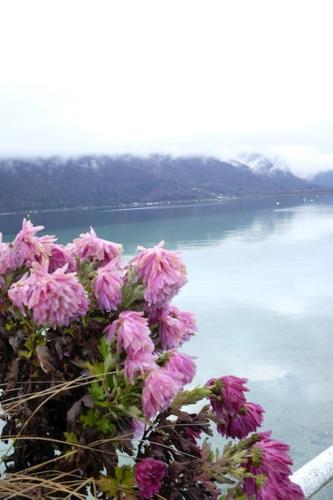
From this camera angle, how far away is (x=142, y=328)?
2.35ft

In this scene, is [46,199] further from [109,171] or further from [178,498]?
[178,498]

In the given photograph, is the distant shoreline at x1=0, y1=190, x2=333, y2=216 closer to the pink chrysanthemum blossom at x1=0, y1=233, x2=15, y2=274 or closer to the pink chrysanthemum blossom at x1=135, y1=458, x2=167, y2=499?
the pink chrysanthemum blossom at x1=0, y1=233, x2=15, y2=274

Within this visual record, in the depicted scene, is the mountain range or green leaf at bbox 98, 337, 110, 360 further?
the mountain range

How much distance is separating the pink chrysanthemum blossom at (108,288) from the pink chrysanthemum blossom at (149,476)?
0.21 m

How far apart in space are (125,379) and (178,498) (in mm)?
195

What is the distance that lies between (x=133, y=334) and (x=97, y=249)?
203 millimetres

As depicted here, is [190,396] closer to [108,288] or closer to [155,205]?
[108,288]

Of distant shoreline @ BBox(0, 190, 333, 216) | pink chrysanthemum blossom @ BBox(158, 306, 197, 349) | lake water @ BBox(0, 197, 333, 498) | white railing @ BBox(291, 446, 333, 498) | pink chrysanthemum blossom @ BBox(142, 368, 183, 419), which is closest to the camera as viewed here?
pink chrysanthemum blossom @ BBox(142, 368, 183, 419)

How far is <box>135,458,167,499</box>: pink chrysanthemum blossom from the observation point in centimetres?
70

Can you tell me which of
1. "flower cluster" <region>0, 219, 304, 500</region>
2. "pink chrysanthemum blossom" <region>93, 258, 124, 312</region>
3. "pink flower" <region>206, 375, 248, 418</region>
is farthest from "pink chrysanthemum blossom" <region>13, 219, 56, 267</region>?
"pink flower" <region>206, 375, 248, 418</region>

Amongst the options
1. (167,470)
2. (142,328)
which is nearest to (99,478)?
(167,470)

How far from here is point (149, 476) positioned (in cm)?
70

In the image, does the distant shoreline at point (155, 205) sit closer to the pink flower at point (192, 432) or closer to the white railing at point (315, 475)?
the white railing at point (315, 475)

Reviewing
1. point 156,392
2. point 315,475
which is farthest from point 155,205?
point 156,392
